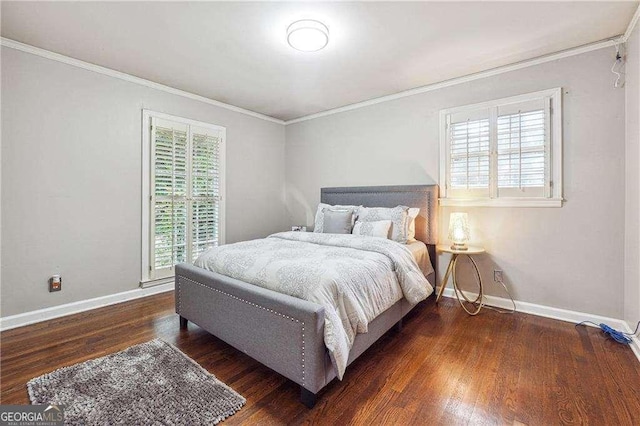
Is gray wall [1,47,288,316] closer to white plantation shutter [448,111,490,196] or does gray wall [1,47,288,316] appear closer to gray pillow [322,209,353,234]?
gray pillow [322,209,353,234]

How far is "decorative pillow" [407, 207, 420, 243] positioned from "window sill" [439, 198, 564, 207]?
0.34 meters

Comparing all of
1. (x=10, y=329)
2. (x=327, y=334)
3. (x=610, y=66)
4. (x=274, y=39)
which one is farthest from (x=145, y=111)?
(x=610, y=66)

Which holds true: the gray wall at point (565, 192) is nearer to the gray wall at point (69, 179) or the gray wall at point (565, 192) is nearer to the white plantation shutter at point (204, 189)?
the white plantation shutter at point (204, 189)

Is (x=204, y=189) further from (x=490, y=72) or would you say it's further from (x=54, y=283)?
(x=490, y=72)

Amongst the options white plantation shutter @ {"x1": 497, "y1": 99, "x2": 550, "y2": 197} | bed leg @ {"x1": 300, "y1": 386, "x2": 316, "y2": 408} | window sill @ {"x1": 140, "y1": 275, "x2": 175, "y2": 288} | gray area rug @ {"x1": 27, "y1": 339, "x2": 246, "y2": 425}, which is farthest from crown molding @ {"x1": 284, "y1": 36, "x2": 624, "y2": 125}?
gray area rug @ {"x1": 27, "y1": 339, "x2": 246, "y2": 425}

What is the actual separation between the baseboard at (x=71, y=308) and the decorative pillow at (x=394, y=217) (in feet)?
8.86

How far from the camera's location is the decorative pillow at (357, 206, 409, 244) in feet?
10.5

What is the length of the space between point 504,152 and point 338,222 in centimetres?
193

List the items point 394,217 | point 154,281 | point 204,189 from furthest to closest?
point 204,189 < point 154,281 < point 394,217

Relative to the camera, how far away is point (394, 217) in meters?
3.29

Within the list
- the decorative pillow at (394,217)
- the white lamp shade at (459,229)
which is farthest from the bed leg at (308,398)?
the white lamp shade at (459,229)

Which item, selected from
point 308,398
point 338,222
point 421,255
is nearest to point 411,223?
point 421,255

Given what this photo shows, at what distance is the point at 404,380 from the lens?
1.86 metres

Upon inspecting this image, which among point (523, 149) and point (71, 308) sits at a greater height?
point (523, 149)
